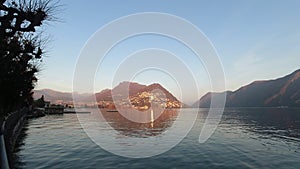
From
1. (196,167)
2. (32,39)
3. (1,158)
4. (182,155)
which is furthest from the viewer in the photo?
(32,39)

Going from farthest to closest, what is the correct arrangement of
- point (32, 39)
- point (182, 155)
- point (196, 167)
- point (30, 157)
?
point (32, 39) < point (182, 155) < point (30, 157) < point (196, 167)

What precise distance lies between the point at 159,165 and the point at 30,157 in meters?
15.5

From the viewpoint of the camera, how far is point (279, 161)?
30.2 m

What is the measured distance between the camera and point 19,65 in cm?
3272

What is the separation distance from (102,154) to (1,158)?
23.4 m

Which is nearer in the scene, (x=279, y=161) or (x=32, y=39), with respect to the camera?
(x=279, y=161)

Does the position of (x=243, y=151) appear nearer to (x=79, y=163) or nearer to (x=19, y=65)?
(x=79, y=163)

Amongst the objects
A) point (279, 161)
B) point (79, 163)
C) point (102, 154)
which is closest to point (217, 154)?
point (279, 161)

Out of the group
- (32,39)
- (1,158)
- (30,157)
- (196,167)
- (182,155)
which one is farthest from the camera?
(32,39)

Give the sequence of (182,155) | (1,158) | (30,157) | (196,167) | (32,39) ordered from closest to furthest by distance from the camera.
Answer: (1,158) < (196,167) < (30,157) < (182,155) < (32,39)

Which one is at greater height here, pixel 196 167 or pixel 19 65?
pixel 19 65

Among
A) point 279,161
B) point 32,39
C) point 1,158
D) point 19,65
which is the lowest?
A: point 279,161

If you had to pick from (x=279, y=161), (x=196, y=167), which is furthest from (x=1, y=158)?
(x=279, y=161)

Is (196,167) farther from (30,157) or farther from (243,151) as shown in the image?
(30,157)
